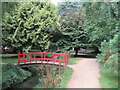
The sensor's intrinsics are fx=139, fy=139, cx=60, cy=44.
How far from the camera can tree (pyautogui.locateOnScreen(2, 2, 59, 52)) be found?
31.0 ft


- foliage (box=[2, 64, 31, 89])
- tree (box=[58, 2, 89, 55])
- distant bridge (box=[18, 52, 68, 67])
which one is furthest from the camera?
tree (box=[58, 2, 89, 55])

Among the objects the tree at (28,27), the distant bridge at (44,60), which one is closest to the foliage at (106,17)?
the distant bridge at (44,60)

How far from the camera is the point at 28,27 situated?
31.0 feet

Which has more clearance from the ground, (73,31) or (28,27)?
(28,27)

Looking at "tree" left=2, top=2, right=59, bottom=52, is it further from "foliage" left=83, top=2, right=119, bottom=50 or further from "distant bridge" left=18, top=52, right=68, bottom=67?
"foliage" left=83, top=2, right=119, bottom=50

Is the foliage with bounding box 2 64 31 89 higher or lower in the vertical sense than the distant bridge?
lower

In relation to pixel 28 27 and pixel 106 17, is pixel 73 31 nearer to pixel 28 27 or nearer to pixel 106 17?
pixel 28 27

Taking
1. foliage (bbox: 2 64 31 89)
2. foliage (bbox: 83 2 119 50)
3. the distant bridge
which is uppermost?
foliage (bbox: 83 2 119 50)

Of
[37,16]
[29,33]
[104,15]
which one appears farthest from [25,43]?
[104,15]

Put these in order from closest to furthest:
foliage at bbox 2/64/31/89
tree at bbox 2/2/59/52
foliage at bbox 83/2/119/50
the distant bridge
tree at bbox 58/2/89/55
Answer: foliage at bbox 83/2/119/50 < foliage at bbox 2/64/31/89 < the distant bridge < tree at bbox 2/2/59/52 < tree at bbox 58/2/89/55

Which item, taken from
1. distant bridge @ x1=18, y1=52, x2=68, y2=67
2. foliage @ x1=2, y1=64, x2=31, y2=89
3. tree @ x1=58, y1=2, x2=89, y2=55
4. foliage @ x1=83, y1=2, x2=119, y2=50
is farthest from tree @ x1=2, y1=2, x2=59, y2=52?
foliage @ x1=83, y1=2, x2=119, y2=50

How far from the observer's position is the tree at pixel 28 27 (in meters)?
9.45

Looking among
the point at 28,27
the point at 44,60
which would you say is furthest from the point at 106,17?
the point at 28,27

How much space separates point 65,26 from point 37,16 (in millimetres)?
2179
